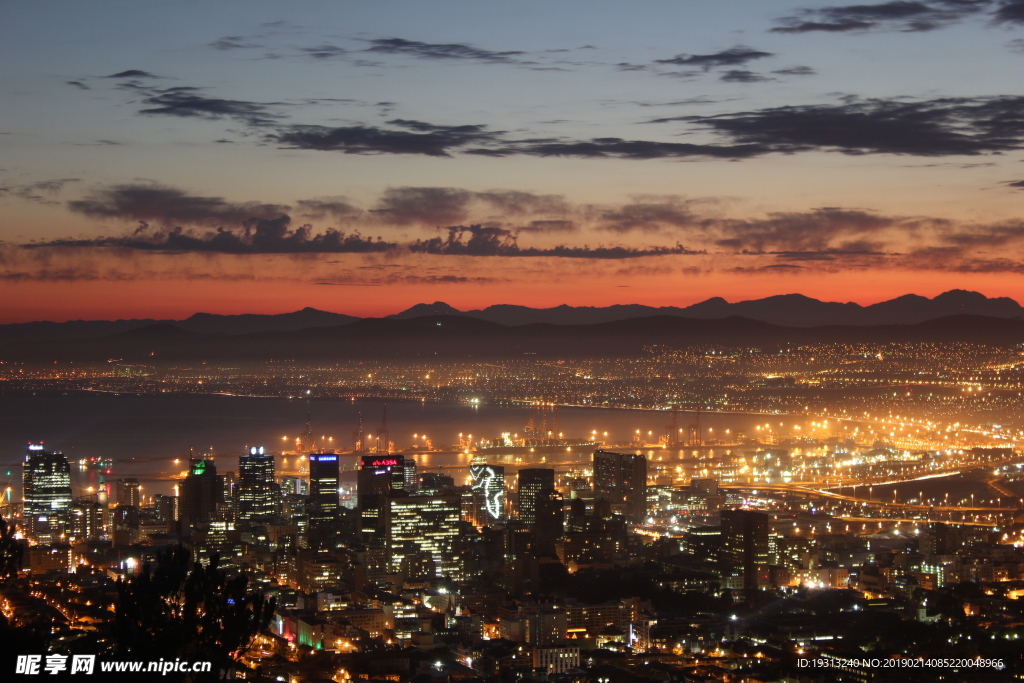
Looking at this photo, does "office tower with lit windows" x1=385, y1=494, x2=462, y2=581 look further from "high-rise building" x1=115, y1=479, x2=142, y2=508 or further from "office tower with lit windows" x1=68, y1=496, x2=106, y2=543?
"high-rise building" x1=115, y1=479, x2=142, y2=508

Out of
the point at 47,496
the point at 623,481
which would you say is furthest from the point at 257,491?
the point at 623,481

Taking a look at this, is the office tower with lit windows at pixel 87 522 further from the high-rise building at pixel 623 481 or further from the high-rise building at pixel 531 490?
the high-rise building at pixel 623 481

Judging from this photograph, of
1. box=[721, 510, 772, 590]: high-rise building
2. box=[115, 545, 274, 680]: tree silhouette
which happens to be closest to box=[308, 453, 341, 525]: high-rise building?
box=[721, 510, 772, 590]: high-rise building

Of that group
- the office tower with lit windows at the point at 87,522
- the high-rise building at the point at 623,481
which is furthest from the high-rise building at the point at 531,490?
the office tower with lit windows at the point at 87,522

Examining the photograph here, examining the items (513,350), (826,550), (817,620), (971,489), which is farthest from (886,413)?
(817,620)

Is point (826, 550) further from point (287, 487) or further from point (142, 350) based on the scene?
point (142, 350)

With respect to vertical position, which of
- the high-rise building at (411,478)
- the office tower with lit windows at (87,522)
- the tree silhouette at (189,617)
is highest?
the tree silhouette at (189,617)
